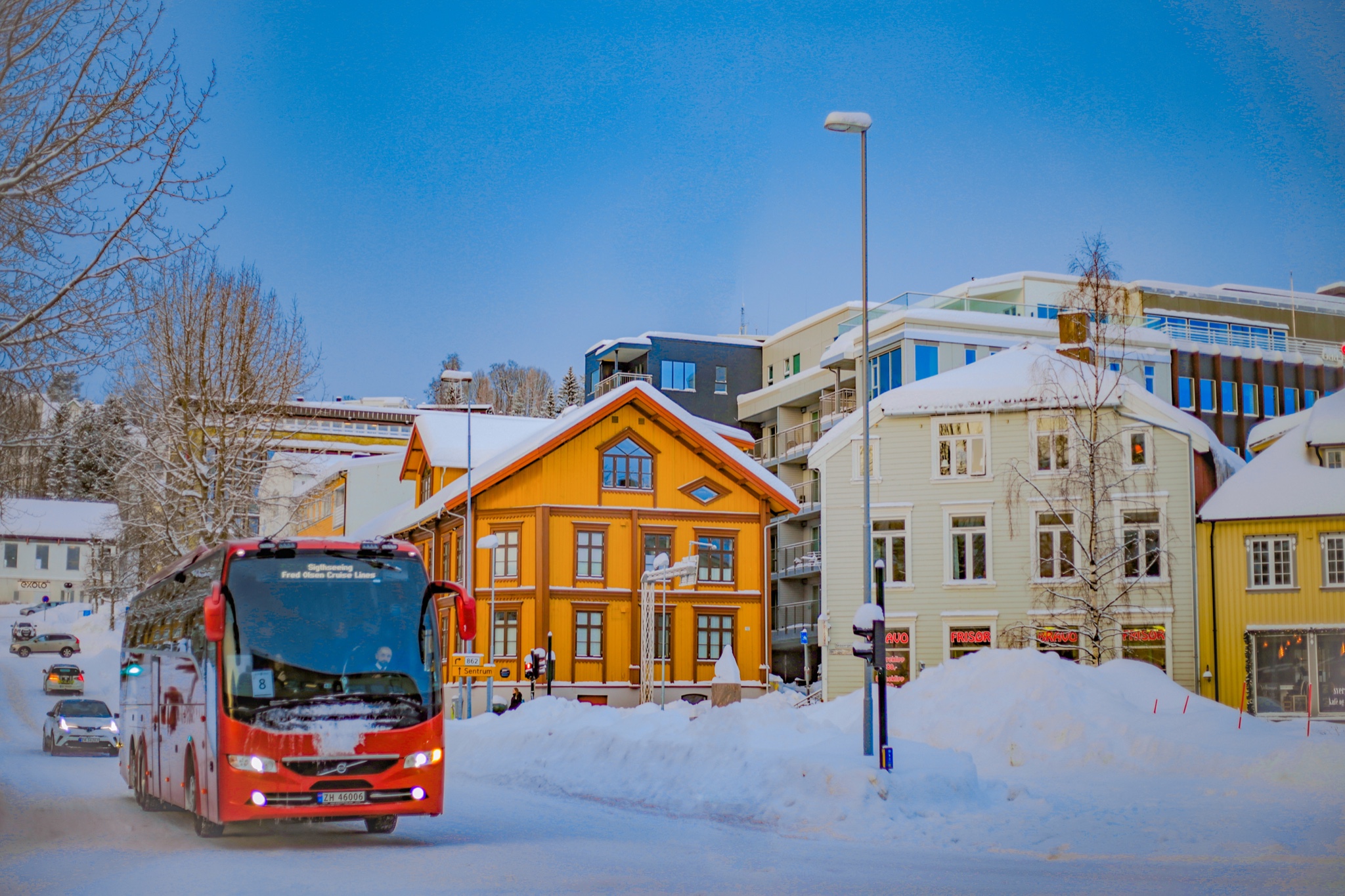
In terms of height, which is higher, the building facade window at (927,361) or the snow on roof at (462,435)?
the building facade window at (927,361)

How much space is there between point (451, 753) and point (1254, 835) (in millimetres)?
17547

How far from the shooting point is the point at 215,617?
15.6 m

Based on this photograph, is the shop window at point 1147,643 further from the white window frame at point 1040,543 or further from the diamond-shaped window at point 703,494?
the diamond-shaped window at point 703,494

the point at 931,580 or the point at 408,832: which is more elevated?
the point at 931,580

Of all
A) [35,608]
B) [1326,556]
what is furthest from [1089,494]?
[35,608]

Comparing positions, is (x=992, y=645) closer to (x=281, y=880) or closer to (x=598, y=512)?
(x=598, y=512)

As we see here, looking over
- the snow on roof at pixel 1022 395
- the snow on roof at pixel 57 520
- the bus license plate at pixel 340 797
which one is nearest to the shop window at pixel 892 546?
the snow on roof at pixel 1022 395

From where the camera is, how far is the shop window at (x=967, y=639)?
45.1 meters

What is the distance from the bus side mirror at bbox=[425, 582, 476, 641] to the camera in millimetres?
15941

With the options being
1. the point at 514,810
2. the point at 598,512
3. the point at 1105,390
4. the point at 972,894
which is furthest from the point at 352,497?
the point at 972,894

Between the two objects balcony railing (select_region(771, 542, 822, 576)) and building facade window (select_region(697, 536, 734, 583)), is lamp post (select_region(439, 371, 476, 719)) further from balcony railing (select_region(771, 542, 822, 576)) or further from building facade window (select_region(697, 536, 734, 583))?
balcony railing (select_region(771, 542, 822, 576))

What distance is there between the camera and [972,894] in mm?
12750

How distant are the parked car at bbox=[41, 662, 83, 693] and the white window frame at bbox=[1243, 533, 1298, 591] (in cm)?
4876

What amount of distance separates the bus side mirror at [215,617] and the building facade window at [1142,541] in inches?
1290
